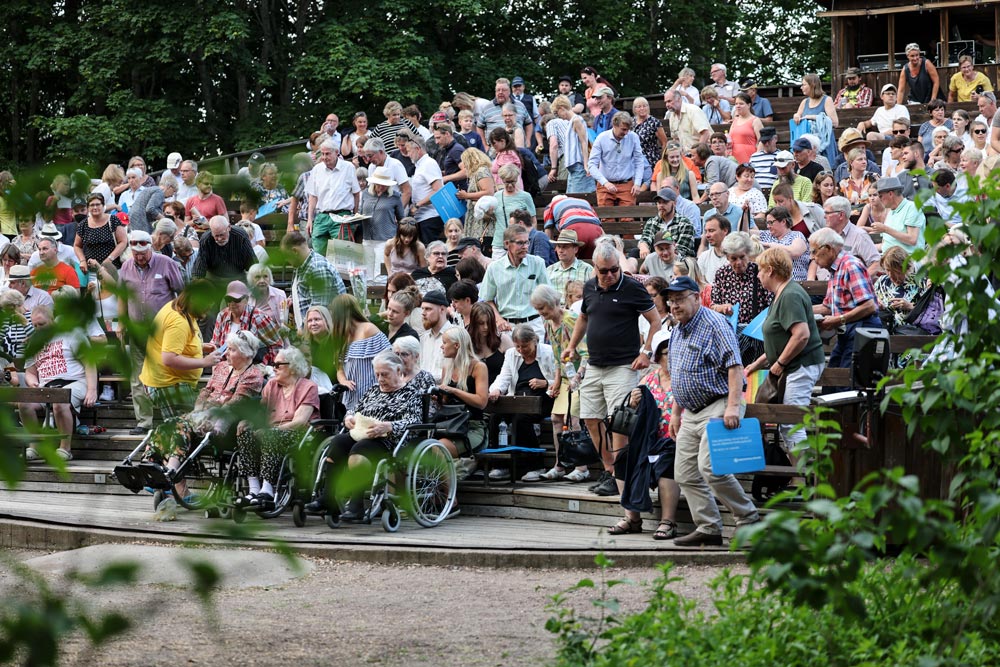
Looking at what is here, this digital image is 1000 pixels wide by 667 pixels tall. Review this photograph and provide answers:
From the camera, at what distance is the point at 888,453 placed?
9055 mm

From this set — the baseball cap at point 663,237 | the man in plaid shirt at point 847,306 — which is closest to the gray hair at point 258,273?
the man in plaid shirt at point 847,306

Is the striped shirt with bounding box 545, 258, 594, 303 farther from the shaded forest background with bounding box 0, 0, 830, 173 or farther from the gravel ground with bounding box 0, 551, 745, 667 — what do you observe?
the shaded forest background with bounding box 0, 0, 830, 173

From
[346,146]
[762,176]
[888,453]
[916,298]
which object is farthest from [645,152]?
[888,453]

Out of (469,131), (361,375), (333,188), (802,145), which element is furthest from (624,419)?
(469,131)

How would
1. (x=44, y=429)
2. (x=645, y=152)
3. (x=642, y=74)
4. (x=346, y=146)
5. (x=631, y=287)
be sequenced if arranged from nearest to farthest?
(x=44, y=429) → (x=631, y=287) → (x=645, y=152) → (x=346, y=146) → (x=642, y=74)

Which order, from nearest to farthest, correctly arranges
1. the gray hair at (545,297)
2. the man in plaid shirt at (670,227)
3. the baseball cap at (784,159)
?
the gray hair at (545,297) < the man in plaid shirt at (670,227) < the baseball cap at (784,159)

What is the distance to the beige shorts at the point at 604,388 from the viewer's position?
1080 centimetres

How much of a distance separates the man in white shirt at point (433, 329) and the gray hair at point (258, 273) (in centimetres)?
886

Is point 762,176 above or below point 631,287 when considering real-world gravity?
above

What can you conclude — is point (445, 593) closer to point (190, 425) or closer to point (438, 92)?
point (190, 425)

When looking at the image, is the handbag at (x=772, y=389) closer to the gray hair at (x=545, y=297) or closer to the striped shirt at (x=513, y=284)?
the gray hair at (x=545, y=297)

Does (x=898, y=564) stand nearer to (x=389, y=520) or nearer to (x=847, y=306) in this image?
(x=847, y=306)

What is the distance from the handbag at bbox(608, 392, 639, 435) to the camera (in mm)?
10312

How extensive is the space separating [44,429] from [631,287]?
26.7ft
